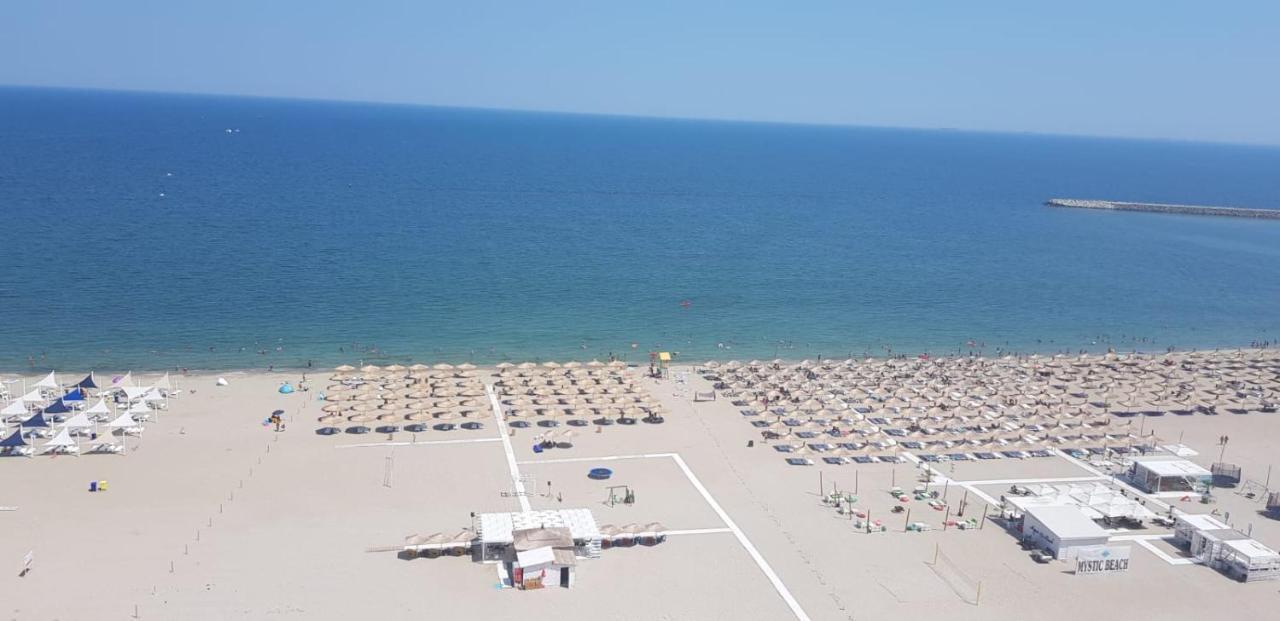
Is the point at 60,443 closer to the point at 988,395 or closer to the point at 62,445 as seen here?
the point at 62,445

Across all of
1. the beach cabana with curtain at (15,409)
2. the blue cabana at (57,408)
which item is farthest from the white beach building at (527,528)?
the beach cabana with curtain at (15,409)

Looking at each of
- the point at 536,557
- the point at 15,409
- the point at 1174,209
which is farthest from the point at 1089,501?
the point at 1174,209

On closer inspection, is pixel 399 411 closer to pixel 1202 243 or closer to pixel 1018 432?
pixel 1018 432

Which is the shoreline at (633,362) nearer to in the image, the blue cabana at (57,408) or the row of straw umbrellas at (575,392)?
the row of straw umbrellas at (575,392)

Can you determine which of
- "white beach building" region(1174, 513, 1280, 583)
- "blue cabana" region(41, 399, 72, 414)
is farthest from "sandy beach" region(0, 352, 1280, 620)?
"blue cabana" region(41, 399, 72, 414)

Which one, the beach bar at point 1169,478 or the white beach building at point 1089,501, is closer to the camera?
the white beach building at point 1089,501

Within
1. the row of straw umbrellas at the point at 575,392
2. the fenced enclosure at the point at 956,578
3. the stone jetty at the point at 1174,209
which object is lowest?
the fenced enclosure at the point at 956,578

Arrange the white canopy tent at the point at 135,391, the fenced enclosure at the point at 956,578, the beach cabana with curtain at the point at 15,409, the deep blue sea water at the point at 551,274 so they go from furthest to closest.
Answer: the deep blue sea water at the point at 551,274, the white canopy tent at the point at 135,391, the beach cabana with curtain at the point at 15,409, the fenced enclosure at the point at 956,578
